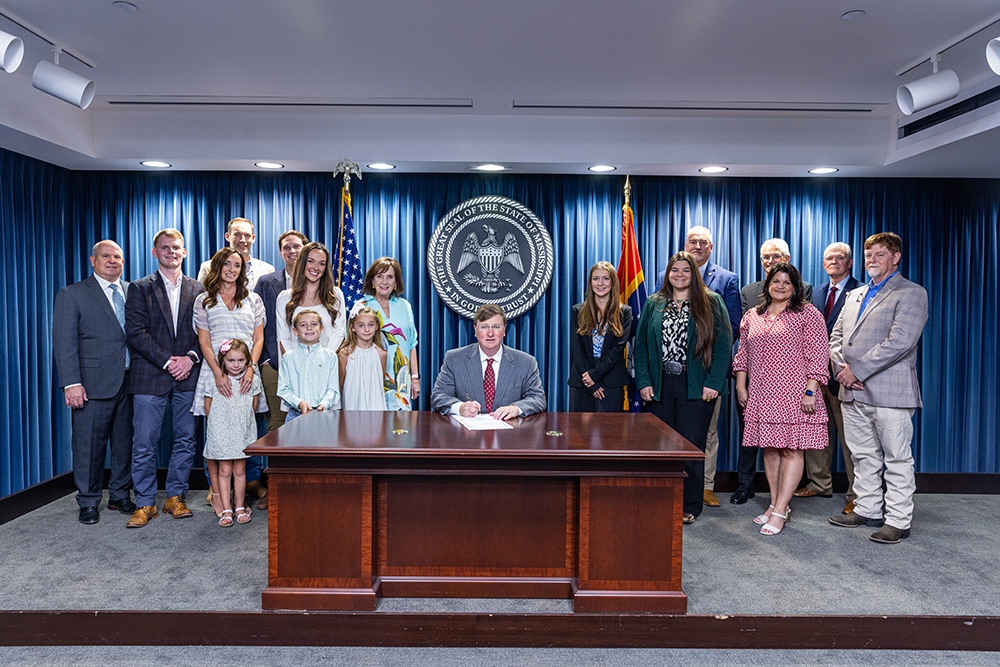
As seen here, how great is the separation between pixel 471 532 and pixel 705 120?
140 inches

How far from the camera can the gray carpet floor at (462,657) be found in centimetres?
256

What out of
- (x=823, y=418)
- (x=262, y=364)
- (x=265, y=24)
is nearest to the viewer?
(x=265, y=24)

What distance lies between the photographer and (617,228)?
17.4 feet

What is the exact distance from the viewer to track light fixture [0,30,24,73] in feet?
9.43

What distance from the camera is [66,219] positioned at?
5.09 m

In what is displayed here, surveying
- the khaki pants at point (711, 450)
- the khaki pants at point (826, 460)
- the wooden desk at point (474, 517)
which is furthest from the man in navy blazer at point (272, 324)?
the khaki pants at point (826, 460)

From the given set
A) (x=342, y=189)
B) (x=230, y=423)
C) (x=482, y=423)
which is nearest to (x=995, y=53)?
(x=482, y=423)

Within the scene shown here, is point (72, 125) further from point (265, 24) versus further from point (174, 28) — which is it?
point (265, 24)

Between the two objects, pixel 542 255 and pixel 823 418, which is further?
Answer: pixel 542 255

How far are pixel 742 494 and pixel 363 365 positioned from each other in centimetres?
286

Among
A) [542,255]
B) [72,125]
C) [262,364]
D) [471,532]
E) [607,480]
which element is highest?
[72,125]

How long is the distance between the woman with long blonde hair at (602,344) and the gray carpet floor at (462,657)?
1.95 meters

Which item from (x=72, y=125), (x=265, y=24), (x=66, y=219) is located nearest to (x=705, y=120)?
(x=265, y=24)

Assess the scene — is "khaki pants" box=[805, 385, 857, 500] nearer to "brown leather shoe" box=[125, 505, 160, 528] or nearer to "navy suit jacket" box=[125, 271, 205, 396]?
"navy suit jacket" box=[125, 271, 205, 396]
